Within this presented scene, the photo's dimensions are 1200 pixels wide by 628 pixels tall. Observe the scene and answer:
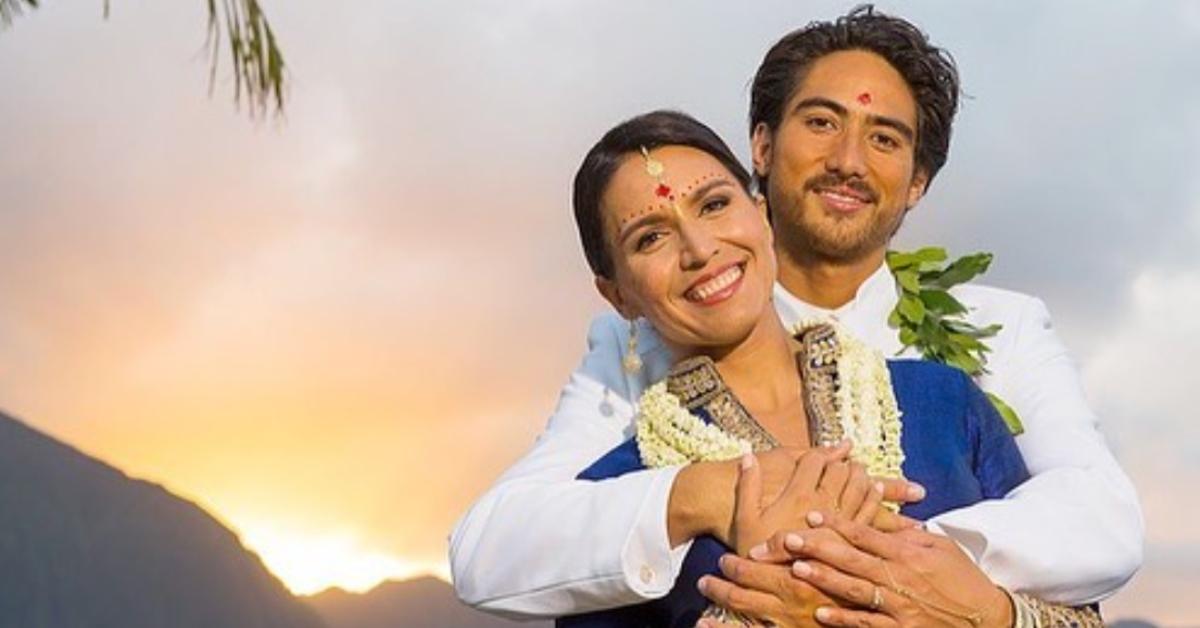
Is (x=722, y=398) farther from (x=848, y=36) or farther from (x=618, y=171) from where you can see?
(x=848, y=36)

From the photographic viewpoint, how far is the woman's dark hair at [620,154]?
3.34m

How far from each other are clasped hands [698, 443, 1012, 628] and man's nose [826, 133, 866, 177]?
3.95ft

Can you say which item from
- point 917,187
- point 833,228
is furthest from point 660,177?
point 917,187

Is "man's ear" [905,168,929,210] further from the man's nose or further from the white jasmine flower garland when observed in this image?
the white jasmine flower garland

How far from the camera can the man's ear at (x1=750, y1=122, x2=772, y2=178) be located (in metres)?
4.36

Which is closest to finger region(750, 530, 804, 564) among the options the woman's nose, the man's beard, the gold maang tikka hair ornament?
the woman's nose

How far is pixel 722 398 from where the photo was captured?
130 inches

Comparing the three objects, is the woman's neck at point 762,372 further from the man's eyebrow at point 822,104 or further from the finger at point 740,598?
the man's eyebrow at point 822,104

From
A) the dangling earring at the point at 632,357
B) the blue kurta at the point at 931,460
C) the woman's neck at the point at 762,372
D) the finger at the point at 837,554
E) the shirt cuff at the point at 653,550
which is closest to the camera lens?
the finger at the point at 837,554

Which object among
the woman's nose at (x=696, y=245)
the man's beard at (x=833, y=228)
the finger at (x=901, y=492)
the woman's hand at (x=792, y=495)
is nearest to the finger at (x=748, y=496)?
the woman's hand at (x=792, y=495)

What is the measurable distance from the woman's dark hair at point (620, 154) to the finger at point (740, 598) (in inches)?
24.1

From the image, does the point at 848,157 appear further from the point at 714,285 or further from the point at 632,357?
the point at 714,285

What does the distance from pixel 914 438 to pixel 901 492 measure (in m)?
0.17

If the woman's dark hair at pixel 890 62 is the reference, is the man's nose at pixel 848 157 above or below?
below
